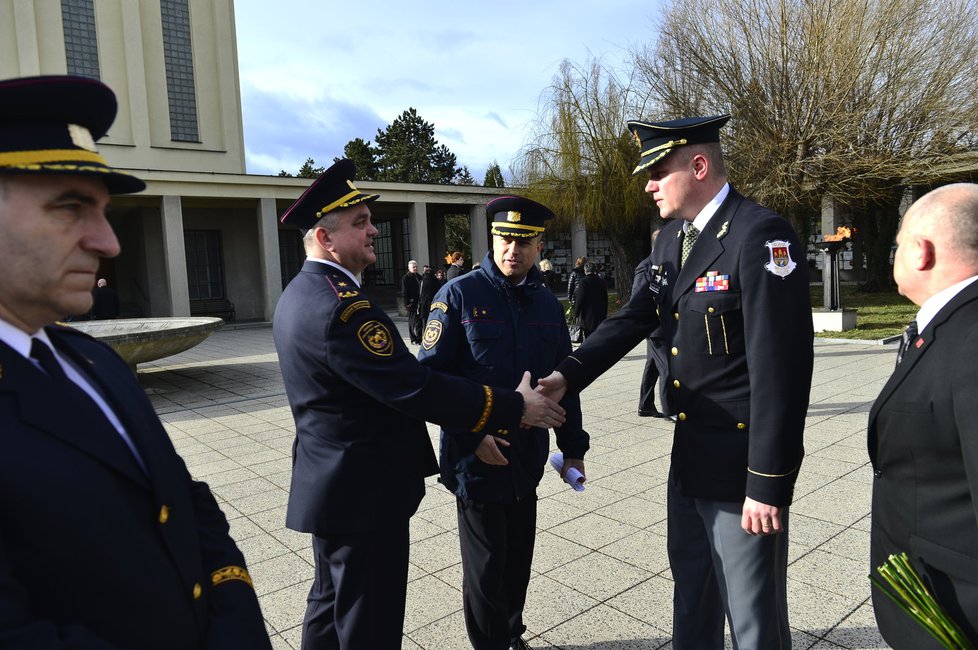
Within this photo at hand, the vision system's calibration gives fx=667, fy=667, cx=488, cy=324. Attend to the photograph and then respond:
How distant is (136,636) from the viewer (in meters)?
1.20

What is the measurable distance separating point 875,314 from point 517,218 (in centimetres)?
1730

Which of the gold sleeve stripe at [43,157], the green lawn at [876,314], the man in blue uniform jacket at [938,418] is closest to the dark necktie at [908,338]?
the man in blue uniform jacket at [938,418]

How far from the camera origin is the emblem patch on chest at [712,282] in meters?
2.34

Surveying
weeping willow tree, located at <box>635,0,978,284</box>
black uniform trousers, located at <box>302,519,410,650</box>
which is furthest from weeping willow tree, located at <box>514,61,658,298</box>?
black uniform trousers, located at <box>302,519,410,650</box>

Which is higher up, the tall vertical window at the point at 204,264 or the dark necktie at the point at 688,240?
the tall vertical window at the point at 204,264

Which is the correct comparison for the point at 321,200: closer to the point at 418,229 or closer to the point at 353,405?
the point at 353,405

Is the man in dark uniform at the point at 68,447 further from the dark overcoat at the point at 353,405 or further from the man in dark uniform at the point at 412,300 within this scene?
the man in dark uniform at the point at 412,300

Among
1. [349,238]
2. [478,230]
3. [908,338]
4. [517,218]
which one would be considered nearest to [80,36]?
[478,230]

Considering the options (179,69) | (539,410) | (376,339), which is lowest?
(539,410)

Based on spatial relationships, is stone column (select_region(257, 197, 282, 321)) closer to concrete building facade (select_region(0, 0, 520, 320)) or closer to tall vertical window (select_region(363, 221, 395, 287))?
concrete building facade (select_region(0, 0, 520, 320))

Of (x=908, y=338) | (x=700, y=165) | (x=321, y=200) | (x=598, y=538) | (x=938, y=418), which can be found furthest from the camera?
(x=598, y=538)

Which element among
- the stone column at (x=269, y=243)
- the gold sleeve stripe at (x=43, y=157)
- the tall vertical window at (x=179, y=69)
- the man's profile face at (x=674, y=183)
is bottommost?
the gold sleeve stripe at (x=43, y=157)

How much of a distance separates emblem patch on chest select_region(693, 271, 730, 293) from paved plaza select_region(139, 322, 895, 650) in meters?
1.67

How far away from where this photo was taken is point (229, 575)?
59.9 inches
